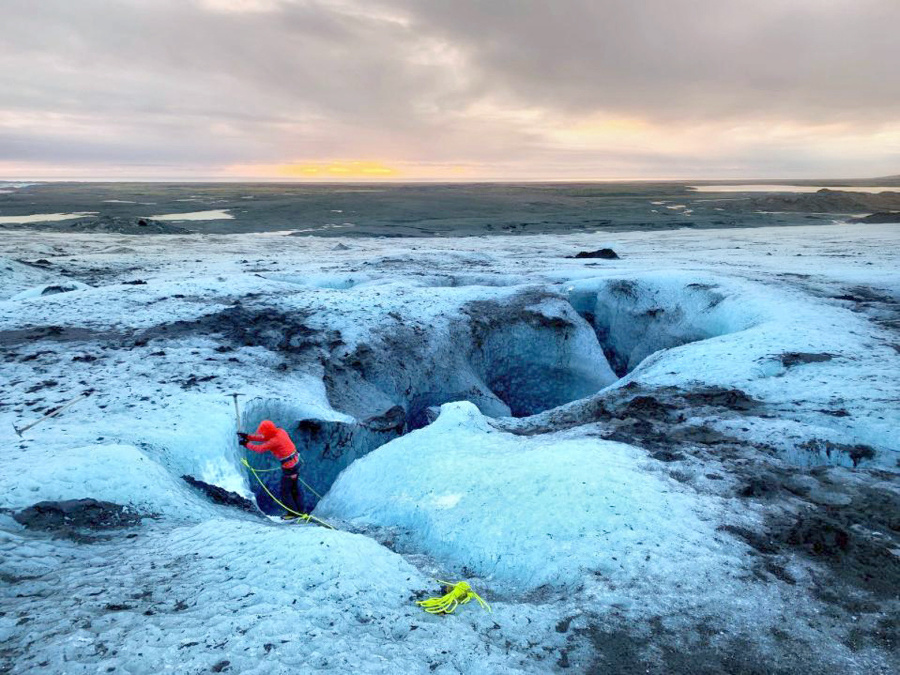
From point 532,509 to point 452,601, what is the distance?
141cm

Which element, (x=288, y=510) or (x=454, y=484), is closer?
(x=454, y=484)

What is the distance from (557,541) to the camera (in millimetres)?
4938

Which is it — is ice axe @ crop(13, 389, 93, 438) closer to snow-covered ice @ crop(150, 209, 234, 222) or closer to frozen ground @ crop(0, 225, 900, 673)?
frozen ground @ crop(0, 225, 900, 673)

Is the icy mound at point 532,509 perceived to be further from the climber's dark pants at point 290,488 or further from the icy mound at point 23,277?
the icy mound at point 23,277

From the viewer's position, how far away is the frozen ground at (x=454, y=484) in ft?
12.2

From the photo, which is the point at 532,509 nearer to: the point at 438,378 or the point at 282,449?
the point at 282,449

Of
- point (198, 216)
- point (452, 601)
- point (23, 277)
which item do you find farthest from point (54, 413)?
point (198, 216)

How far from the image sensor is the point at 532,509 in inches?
211

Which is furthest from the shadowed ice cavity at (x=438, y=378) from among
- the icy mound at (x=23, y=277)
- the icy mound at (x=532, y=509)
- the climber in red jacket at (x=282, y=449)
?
the icy mound at (x=23, y=277)

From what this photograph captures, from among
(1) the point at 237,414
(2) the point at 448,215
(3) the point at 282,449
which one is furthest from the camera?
(2) the point at 448,215

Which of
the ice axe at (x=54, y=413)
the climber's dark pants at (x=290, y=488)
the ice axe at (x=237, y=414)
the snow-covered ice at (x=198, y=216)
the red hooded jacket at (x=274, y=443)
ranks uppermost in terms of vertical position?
the snow-covered ice at (x=198, y=216)

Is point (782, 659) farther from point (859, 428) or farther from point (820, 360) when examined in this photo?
point (820, 360)

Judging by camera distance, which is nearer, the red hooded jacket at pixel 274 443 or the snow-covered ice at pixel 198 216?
the red hooded jacket at pixel 274 443

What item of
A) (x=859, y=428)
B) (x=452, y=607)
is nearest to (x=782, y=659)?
(x=452, y=607)
